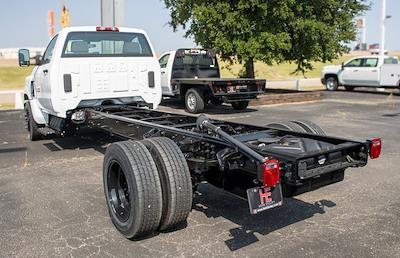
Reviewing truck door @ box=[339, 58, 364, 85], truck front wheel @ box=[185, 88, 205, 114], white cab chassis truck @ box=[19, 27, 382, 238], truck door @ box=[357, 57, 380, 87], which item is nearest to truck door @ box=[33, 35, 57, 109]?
white cab chassis truck @ box=[19, 27, 382, 238]

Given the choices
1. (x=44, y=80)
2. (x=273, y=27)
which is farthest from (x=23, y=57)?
(x=273, y=27)

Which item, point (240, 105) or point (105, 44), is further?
point (240, 105)

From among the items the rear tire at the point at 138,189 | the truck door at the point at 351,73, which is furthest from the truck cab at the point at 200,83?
the truck door at the point at 351,73

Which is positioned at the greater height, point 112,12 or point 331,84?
point 112,12

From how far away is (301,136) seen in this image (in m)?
4.43

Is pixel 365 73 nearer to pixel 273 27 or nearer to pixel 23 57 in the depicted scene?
pixel 273 27

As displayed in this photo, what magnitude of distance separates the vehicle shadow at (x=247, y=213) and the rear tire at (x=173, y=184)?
528 millimetres

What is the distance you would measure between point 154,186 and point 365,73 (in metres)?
19.1

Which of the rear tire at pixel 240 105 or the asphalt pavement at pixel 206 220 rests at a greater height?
the rear tire at pixel 240 105

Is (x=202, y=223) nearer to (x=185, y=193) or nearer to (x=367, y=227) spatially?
(x=185, y=193)

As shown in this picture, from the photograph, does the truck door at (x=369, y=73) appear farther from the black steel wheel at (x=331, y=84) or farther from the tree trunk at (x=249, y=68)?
the tree trunk at (x=249, y=68)

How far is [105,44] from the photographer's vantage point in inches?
292

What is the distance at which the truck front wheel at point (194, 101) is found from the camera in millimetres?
13117

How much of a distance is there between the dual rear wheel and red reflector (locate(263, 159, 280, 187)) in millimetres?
776
